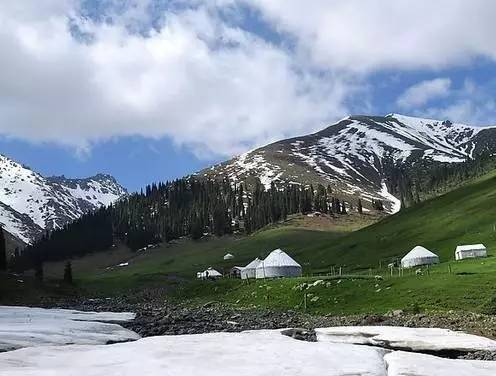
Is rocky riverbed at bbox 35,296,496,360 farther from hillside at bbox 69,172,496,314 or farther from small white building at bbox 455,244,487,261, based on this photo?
small white building at bbox 455,244,487,261

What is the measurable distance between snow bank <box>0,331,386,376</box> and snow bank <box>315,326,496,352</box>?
440 cm

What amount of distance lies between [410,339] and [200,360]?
1224 cm

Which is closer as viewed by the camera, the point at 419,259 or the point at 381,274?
the point at 381,274

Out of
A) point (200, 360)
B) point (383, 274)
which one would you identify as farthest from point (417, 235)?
point (200, 360)

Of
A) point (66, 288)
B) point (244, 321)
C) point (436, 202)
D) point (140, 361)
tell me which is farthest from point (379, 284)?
point (436, 202)

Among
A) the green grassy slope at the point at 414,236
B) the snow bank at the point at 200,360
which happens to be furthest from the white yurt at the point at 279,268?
the snow bank at the point at 200,360

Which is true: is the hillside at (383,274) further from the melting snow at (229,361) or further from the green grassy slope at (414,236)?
the melting snow at (229,361)

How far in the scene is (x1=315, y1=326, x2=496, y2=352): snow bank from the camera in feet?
92.6

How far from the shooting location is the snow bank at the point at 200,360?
18766mm

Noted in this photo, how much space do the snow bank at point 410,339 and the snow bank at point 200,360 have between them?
14.4 feet

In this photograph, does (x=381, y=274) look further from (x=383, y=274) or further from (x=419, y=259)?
(x=419, y=259)

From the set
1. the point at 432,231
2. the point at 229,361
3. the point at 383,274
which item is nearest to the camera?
the point at 229,361

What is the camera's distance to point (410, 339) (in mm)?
29266

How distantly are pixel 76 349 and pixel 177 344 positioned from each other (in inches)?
161
